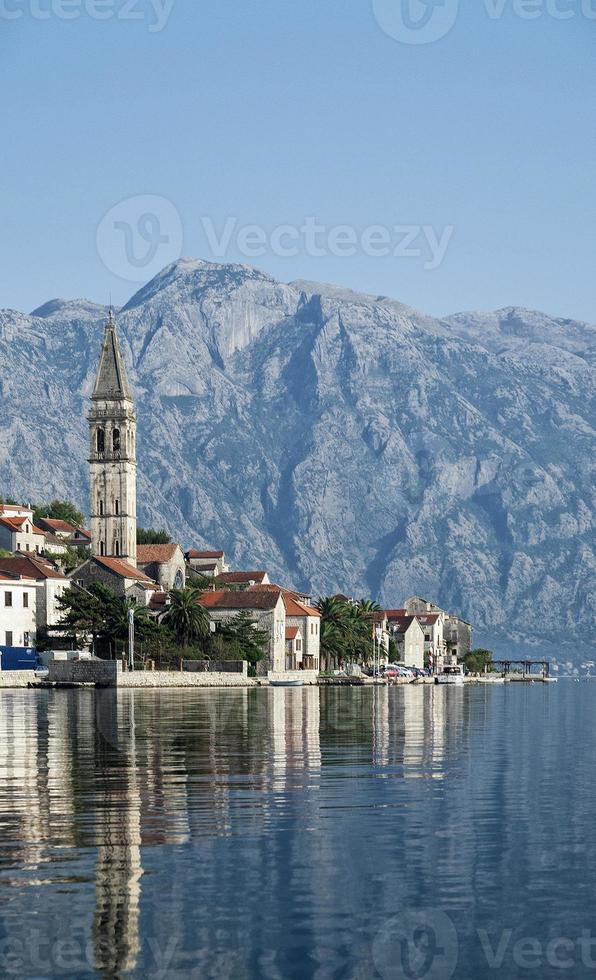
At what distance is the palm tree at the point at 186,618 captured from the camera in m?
136

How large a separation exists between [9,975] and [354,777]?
69.1 feet

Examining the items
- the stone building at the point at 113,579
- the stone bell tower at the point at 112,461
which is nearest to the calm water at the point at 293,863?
the stone building at the point at 113,579

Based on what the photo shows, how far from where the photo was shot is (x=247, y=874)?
81.9ft

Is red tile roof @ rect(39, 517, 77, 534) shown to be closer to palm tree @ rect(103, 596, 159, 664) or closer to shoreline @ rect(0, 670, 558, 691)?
shoreline @ rect(0, 670, 558, 691)

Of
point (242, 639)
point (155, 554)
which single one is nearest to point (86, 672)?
point (242, 639)

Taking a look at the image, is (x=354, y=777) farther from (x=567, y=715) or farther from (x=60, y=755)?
(x=567, y=715)

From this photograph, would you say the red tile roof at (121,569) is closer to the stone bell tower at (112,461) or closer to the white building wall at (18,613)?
the white building wall at (18,613)

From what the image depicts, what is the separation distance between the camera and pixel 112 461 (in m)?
168

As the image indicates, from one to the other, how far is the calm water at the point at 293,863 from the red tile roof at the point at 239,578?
140 m

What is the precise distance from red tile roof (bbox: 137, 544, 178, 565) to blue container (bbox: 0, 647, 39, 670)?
3869 cm

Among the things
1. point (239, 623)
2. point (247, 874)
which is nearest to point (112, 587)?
point (239, 623)

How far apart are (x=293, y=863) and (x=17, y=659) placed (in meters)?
102

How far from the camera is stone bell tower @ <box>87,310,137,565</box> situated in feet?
542

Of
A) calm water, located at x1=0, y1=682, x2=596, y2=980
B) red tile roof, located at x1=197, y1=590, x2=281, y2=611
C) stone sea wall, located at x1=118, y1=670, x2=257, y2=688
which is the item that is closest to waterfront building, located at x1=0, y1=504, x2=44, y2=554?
red tile roof, located at x1=197, y1=590, x2=281, y2=611
